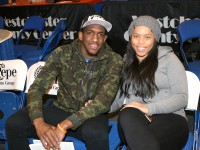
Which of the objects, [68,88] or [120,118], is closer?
[120,118]

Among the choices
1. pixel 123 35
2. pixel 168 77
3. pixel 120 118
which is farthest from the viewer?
pixel 123 35

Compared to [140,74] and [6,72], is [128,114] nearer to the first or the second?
[140,74]

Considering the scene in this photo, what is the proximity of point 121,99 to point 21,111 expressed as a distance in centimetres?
74

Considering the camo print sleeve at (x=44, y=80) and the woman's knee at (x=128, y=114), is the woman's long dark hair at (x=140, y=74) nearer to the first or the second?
the woman's knee at (x=128, y=114)

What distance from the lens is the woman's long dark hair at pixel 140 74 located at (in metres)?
2.27

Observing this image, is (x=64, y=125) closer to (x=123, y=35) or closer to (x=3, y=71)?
(x=3, y=71)

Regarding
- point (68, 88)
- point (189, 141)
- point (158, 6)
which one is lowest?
point (189, 141)

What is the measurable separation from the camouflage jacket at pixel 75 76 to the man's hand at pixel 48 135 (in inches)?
7.6

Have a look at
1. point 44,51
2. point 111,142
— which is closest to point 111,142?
point 111,142

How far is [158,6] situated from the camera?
15.6ft

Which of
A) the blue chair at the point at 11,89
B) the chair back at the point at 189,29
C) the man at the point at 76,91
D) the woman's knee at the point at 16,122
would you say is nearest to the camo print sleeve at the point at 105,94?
the man at the point at 76,91

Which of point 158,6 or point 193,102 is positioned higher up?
point 158,6

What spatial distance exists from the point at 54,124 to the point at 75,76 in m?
0.38

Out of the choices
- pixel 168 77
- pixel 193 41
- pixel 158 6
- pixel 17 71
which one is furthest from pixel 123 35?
pixel 168 77
